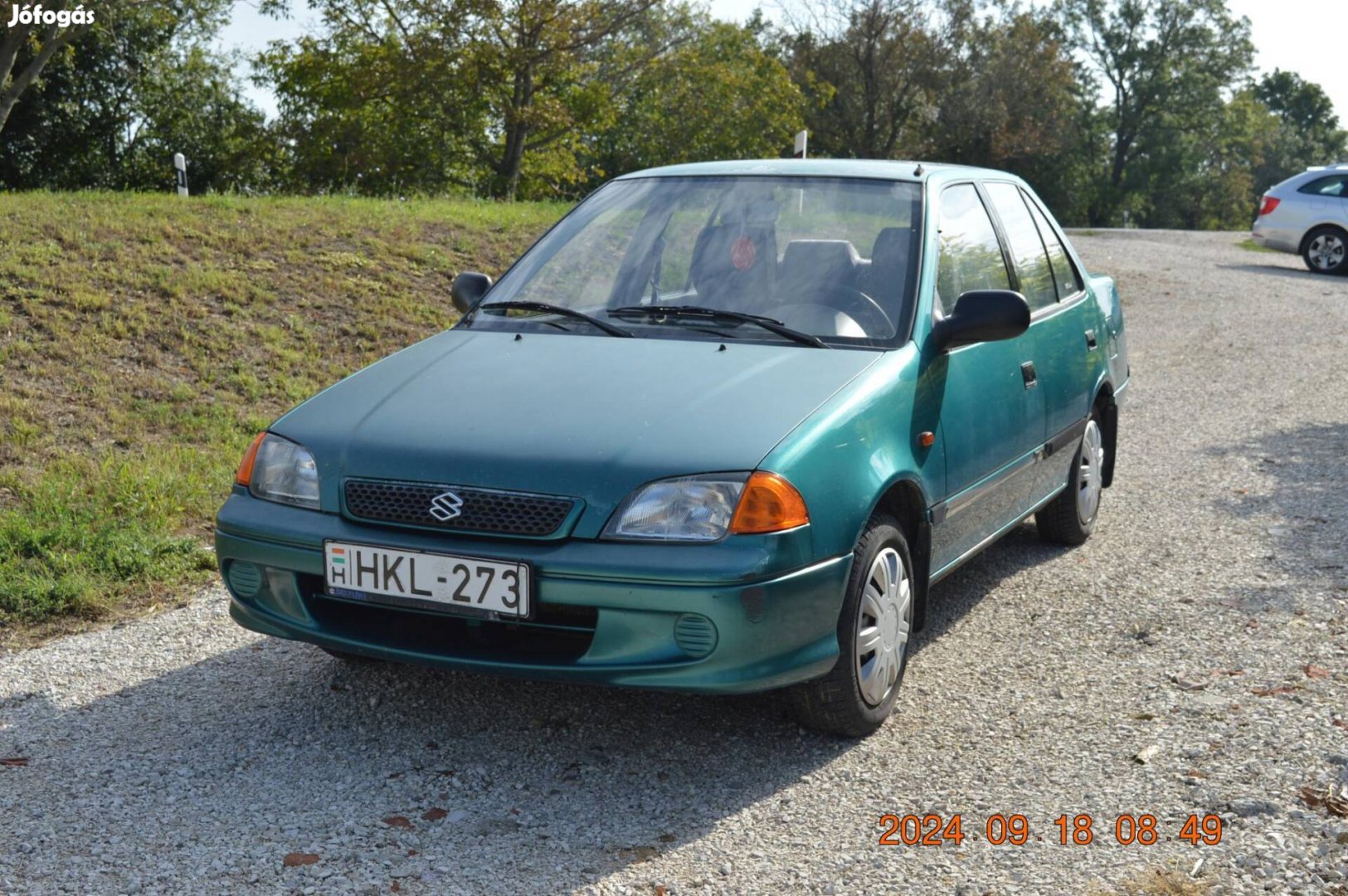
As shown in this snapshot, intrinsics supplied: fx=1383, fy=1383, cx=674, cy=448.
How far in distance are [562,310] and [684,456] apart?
1333 mm

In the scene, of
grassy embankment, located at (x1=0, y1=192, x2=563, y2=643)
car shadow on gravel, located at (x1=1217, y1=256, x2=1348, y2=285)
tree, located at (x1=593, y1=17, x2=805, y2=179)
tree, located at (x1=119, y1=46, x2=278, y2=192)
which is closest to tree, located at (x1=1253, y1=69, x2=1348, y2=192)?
tree, located at (x1=593, y1=17, x2=805, y2=179)

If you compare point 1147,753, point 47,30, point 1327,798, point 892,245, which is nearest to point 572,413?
point 892,245

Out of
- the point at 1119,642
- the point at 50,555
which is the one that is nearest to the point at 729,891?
the point at 1119,642

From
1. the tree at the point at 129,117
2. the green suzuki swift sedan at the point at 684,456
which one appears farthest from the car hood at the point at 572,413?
the tree at the point at 129,117

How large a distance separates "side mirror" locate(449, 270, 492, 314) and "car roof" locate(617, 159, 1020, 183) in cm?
72

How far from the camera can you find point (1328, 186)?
21.6 metres

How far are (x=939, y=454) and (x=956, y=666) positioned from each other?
837mm

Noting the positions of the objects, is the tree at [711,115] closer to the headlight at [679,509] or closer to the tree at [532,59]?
the tree at [532,59]

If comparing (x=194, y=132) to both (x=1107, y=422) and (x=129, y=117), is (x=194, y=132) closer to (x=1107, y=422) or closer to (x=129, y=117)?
(x=129, y=117)

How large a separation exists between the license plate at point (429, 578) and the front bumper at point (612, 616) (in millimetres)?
31

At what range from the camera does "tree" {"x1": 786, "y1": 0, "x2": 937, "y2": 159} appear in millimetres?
40094

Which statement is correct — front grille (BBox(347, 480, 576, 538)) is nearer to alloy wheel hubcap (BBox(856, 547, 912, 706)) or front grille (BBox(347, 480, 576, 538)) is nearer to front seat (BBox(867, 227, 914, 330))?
alloy wheel hubcap (BBox(856, 547, 912, 706))

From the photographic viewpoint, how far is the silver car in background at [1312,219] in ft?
70.6

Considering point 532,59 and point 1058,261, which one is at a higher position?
point 532,59
